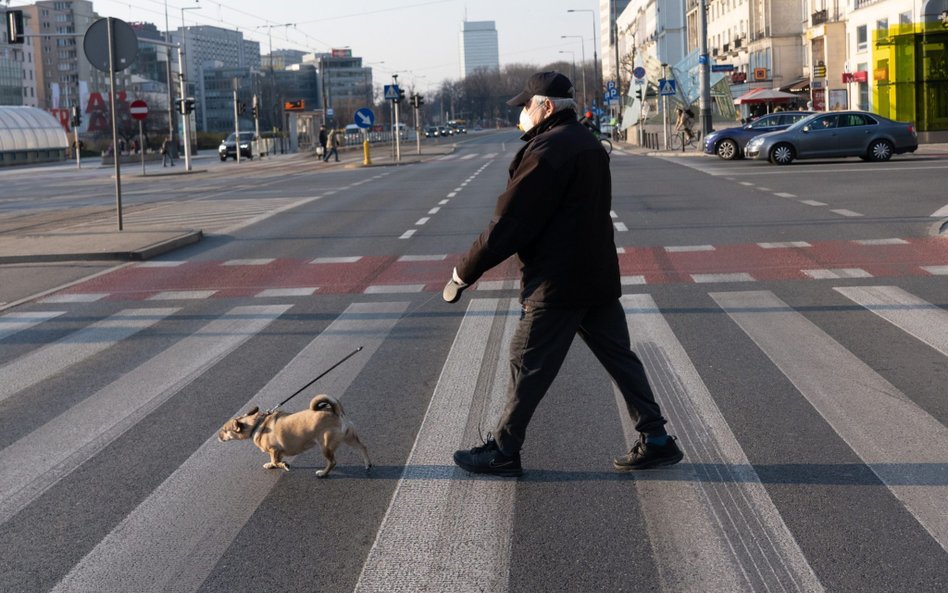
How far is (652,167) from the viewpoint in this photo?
1452 inches

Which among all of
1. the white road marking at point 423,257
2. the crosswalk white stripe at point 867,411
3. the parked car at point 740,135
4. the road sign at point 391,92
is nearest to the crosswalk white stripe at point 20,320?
the white road marking at point 423,257

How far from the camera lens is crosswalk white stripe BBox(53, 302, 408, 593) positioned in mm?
4348

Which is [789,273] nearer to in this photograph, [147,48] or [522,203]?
[522,203]

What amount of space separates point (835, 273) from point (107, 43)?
414 inches

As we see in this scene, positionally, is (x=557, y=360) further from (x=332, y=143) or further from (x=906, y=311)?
(x=332, y=143)

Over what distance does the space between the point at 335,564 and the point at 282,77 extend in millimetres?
187668

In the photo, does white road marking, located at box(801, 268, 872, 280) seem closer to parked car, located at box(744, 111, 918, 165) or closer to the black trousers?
the black trousers

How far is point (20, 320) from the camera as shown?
10.7 meters

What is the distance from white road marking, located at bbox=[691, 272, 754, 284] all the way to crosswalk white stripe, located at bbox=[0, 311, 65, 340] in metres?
5.94

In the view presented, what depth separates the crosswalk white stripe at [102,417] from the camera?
5.70 metres

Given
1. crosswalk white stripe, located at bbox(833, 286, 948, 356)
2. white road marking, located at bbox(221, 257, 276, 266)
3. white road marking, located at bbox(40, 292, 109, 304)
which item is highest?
white road marking, located at bbox(221, 257, 276, 266)

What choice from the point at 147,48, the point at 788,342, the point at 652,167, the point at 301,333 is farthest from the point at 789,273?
the point at 147,48

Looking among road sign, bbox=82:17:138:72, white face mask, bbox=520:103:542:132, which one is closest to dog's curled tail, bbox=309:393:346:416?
white face mask, bbox=520:103:542:132

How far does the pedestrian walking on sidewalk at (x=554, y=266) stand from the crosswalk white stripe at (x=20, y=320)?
19.4ft
